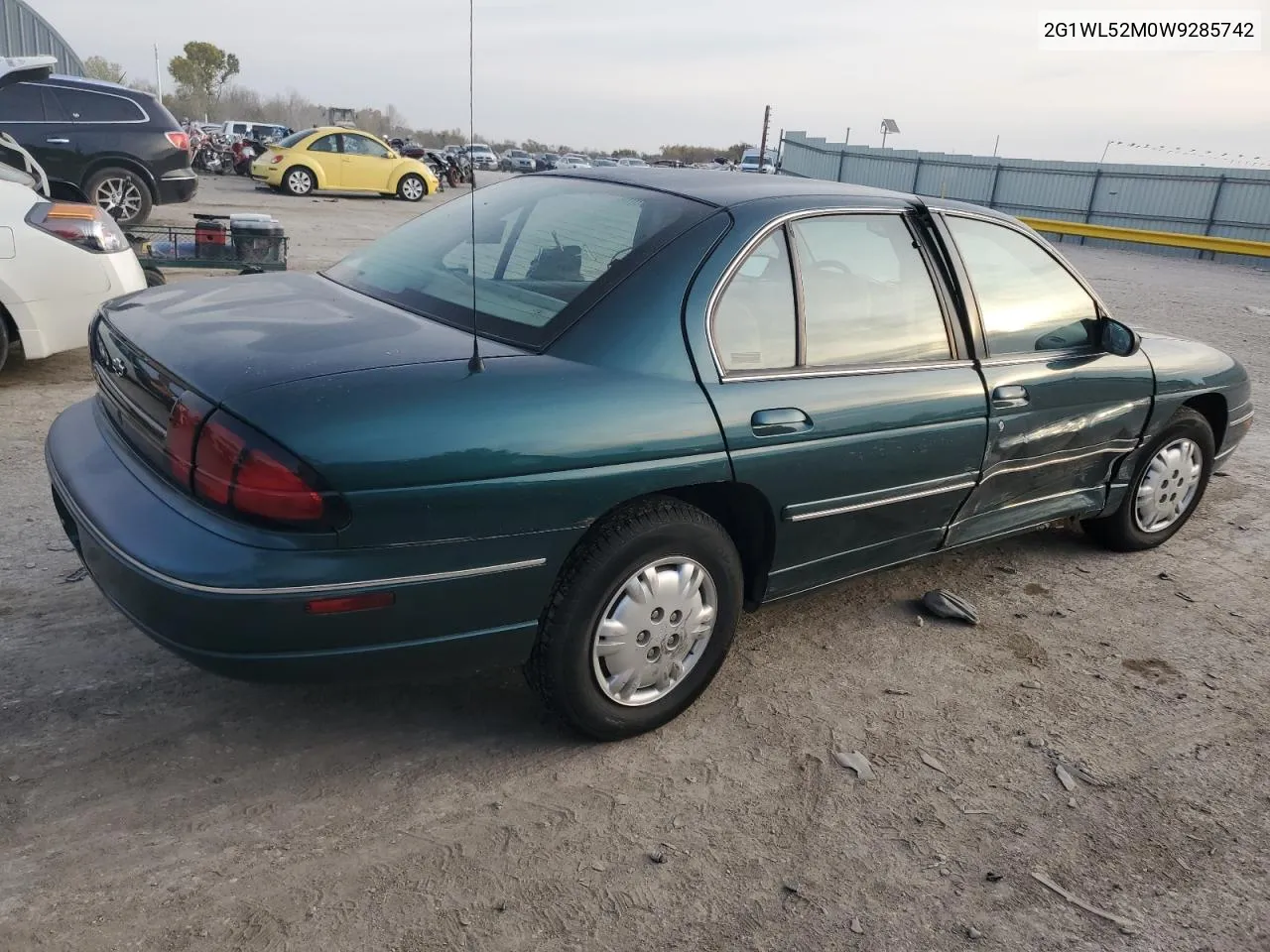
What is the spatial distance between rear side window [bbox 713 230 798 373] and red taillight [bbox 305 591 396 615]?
1.15 m

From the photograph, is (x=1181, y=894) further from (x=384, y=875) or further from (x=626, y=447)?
(x=384, y=875)

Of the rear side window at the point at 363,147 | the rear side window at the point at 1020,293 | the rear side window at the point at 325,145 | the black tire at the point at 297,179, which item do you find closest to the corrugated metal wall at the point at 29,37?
the black tire at the point at 297,179

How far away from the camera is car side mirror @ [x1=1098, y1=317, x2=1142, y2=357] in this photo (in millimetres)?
3877

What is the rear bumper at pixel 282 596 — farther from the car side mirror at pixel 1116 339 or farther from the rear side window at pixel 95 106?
the rear side window at pixel 95 106

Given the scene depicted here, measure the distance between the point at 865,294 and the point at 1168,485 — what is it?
231cm

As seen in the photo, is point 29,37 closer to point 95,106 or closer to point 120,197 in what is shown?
point 95,106

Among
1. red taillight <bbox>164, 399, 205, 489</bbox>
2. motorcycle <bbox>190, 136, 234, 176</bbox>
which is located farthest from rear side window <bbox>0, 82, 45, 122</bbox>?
motorcycle <bbox>190, 136, 234, 176</bbox>

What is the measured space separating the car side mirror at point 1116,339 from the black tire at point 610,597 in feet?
6.80

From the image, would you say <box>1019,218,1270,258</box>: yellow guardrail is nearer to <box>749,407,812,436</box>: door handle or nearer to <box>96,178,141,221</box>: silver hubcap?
<box>96,178,141,221</box>: silver hubcap

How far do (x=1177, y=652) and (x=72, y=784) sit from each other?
3.74m

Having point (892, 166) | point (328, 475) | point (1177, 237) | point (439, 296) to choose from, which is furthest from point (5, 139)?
point (892, 166)

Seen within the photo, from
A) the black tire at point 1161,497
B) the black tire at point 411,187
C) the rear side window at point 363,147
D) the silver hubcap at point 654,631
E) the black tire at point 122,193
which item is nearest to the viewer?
the silver hubcap at point 654,631

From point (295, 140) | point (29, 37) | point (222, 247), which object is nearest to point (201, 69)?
point (29, 37)

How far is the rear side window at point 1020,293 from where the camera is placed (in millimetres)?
3559
